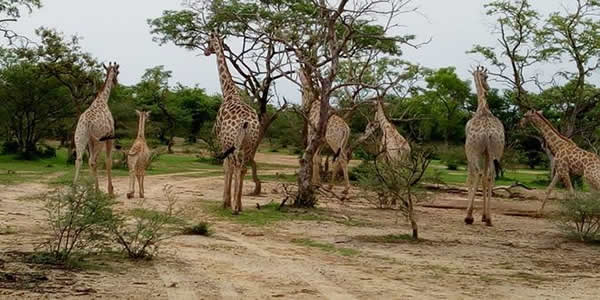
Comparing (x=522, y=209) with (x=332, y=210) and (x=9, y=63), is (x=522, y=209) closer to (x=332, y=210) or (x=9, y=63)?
(x=332, y=210)

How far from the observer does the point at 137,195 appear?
1487 cm

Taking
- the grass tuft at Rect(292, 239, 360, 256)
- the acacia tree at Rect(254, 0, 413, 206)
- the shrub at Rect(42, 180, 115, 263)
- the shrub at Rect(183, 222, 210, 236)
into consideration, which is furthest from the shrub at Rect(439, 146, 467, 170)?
the shrub at Rect(42, 180, 115, 263)

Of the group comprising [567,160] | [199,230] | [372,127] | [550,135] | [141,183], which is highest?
[372,127]

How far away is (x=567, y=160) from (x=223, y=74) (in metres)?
7.79

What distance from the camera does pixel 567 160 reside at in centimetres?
1549

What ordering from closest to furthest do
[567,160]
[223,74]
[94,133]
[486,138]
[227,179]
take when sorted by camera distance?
[486,138] → [227,179] → [94,133] → [223,74] → [567,160]

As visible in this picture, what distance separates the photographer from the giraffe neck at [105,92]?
582 inches

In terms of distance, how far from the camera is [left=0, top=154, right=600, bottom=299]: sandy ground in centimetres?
629

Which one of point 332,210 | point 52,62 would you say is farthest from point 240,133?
point 52,62

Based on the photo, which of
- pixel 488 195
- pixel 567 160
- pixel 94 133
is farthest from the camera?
pixel 567 160

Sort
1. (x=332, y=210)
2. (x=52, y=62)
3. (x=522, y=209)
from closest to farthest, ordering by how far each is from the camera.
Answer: (x=332, y=210)
(x=522, y=209)
(x=52, y=62)

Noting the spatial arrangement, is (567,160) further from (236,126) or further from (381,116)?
(236,126)

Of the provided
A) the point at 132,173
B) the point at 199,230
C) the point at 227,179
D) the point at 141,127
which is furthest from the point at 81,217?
the point at 141,127

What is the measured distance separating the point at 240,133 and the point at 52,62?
19.0m
